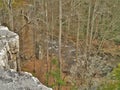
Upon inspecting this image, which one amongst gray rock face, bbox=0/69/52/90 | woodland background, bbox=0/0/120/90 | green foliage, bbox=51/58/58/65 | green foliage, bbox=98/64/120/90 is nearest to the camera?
gray rock face, bbox=0/69/52/90

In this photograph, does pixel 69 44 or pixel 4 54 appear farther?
pixel 69 44

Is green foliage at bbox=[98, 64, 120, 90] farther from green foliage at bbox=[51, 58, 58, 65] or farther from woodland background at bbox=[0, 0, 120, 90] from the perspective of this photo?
green foliage at bbox=[51, 58, 58, 65]

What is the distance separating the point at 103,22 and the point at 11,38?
706 cm

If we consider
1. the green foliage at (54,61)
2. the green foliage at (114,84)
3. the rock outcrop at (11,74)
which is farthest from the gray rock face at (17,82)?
the green foliage at (54,61)

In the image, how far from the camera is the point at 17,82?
11.6 metres

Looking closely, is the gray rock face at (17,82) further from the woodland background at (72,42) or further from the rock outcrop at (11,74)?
the woodland background at (72,42)

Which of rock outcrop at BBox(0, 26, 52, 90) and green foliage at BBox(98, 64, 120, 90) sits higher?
rock outcrop at BBox(0, 26, 52, 90)

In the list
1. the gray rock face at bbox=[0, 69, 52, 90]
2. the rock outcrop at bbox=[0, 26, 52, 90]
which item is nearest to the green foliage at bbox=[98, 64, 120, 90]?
the rock outcrop at bbox=[0, 26, 52, 90]

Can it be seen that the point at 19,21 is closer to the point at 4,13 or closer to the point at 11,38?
the point at 4,13

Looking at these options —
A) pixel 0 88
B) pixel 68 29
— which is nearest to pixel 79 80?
pixel 68 29

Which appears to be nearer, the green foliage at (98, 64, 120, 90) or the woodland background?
the green foliage at (98, 64, 120, 90)

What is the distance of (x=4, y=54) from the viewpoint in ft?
45.6

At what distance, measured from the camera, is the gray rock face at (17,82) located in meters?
11.2

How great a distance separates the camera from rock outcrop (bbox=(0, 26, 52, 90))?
444 inches
